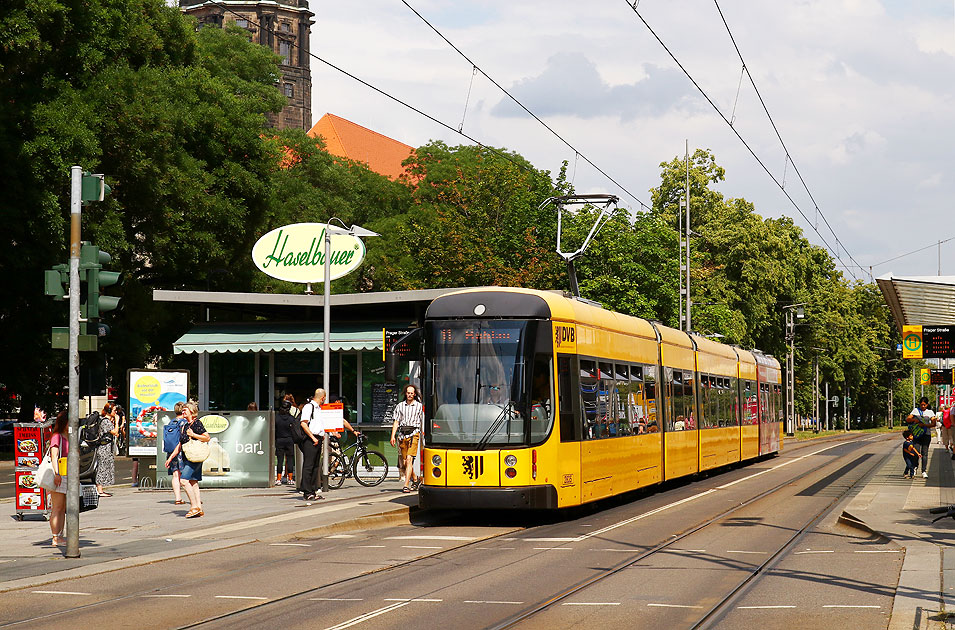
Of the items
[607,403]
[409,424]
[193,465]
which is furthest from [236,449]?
[607,403]

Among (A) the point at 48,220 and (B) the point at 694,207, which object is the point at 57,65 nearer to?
(A) the point at 48,220

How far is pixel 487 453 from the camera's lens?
53.4 ft

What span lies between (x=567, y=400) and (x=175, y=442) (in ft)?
26.6

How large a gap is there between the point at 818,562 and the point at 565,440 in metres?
4.69

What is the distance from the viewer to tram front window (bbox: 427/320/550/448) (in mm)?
16359

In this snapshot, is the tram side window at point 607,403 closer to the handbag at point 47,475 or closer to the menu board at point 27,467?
the handbag at point 47,475

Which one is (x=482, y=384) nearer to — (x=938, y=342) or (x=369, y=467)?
(x=369, y=467)

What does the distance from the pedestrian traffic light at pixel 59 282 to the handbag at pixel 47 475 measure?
89.3 inches

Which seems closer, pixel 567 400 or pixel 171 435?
pixel 567 400

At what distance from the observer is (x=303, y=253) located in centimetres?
2825

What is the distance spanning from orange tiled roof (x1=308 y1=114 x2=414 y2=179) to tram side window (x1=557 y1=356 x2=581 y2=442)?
84.5m

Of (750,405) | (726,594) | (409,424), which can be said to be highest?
(750,405)

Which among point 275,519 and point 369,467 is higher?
point 369,467

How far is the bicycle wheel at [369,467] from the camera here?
2344cm
